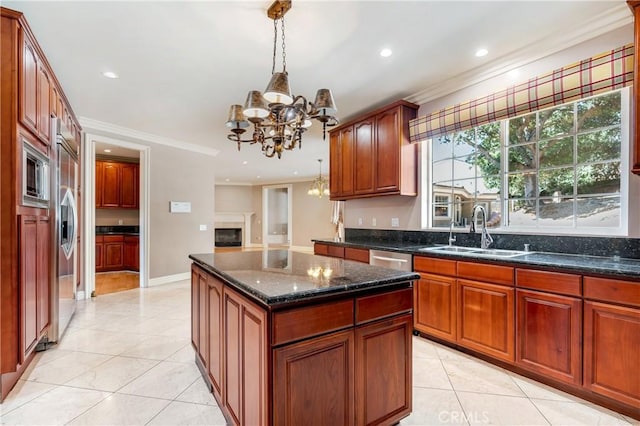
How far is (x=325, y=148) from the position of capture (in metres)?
6.13

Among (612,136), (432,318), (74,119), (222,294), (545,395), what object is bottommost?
(545,395)

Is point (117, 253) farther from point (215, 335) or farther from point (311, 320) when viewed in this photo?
point (311, 320)

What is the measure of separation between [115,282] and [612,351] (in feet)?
21.5

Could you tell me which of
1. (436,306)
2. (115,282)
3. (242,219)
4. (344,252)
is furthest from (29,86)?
(242,219)

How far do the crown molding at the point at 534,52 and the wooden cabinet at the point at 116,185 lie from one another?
233 inches

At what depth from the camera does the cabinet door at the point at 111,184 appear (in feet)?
20.9

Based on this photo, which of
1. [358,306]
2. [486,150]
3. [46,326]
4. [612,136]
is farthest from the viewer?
[486,150]

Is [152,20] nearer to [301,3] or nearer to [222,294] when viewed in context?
[301,3]

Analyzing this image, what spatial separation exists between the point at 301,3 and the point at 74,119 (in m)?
3.64

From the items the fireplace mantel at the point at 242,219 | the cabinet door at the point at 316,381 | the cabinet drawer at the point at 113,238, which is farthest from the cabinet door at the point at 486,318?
the fireplace mantel at the point at 242,219

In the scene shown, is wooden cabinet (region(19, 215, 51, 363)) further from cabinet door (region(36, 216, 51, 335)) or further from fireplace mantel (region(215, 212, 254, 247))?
fireplace mantel (region(215, 212, 254, 247))

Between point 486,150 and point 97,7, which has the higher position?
point 97,7

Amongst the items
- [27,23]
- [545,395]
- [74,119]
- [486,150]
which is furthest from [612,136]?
[74,119]

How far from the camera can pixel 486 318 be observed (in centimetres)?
243
